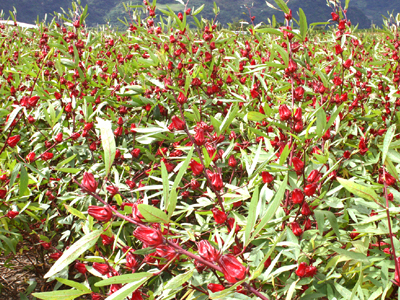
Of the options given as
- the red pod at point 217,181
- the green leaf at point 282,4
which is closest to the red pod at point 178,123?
the red pod at point 217,181

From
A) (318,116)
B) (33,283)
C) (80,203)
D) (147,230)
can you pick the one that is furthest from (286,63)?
(33,283)

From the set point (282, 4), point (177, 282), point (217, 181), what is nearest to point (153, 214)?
point (177, 282)

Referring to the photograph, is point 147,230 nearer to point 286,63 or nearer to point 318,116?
A: point 318,116

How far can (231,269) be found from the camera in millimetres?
535

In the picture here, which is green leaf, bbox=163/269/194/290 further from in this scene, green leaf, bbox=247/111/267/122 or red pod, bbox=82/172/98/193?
green leaf, bbox=247/111/267/122

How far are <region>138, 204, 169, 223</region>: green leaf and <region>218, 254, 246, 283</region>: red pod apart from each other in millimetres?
142

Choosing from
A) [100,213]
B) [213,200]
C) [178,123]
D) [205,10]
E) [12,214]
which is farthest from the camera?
[205,10]

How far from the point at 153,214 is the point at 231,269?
A: 7.1 inches

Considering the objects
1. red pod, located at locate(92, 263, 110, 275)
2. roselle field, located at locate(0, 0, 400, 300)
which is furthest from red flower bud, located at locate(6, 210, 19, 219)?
red pod, located at locate(92, 263, 110, 275)

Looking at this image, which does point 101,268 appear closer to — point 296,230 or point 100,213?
point 100,213

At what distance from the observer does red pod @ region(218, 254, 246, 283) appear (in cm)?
53

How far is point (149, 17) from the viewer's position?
221 centimetres

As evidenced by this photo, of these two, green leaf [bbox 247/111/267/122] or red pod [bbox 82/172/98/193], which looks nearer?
red pod [bbox 82/172/98/193]

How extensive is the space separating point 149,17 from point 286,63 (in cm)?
154
